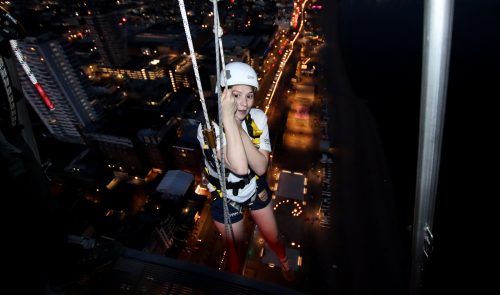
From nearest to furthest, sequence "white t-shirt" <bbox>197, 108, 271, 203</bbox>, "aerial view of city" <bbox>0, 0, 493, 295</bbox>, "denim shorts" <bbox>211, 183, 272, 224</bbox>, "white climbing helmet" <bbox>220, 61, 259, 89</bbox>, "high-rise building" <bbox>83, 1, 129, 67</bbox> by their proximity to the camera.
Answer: "aerial view of city" <bbox>0, 0, 493, 295</bbox>
"white climbing helmet" <bbox>220, 61, 259, 89</bbox>
"white t-shirt" <bbox>197, 108, 271, 203</bbox>
"denim shorts" <bbox>211, 183, 272, 224</bbox>
"high-rise building" <bbox>83, 1, 129, 67</bbox>

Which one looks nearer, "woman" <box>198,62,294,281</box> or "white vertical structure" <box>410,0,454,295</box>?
"white vertical structure" <box>410,0,454,295</box>

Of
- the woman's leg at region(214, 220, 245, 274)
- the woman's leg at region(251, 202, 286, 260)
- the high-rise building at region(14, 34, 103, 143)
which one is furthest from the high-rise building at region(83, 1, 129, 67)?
the woman's leg at region(251, 202, 286, 260)

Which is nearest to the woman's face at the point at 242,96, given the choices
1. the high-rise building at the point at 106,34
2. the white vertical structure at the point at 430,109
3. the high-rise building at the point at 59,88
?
the white vertical structure at the point at 430,109

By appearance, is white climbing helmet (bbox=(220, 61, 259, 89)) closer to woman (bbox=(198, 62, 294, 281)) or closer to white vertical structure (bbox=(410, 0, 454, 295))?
woman (bbox=(198, 62, 294, 281))

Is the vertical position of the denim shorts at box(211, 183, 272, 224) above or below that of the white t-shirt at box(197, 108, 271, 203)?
below

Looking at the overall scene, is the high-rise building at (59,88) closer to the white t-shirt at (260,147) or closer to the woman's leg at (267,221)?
the woman's leg at (267,221)

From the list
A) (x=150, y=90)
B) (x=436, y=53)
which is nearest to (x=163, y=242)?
(x=436, y=53)

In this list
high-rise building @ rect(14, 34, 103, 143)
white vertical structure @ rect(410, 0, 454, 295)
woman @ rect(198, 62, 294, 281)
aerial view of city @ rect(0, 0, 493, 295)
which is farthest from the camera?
high-rise building @ rect(14, 34, 103, 143)
